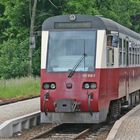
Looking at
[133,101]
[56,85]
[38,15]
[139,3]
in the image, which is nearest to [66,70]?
[56,85]

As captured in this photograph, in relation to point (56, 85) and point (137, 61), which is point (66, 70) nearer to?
point (56, 85)

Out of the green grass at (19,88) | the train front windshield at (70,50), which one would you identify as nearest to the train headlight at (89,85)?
the train front windshield at (70,50)

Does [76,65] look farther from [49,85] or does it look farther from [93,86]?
[49,85]

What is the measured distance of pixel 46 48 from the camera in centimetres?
1661

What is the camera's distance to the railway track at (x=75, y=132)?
1539cm

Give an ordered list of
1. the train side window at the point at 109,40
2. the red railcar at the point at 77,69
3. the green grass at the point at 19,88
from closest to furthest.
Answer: the red railcar at the point at 77,69 < the train side window at the point at 109,40 < the green grass at the point at 19,88

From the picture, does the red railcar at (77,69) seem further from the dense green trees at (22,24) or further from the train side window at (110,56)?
the dense green trees at (22,24)

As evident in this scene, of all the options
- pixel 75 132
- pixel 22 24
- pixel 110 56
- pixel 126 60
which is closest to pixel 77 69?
pixel 110 56

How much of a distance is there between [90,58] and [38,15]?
3011 cm

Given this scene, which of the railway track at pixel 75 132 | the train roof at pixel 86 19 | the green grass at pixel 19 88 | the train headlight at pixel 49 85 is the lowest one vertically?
the railway track at pixel 75 132

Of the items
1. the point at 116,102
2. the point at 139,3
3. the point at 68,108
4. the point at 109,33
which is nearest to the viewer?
the point at 68,108

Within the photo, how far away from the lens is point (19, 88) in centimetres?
3192

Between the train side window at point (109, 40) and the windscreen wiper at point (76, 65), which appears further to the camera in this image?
the train side window at point (109, 40)

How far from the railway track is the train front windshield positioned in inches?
70.3
